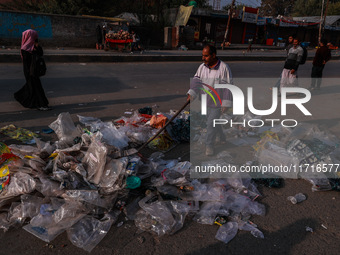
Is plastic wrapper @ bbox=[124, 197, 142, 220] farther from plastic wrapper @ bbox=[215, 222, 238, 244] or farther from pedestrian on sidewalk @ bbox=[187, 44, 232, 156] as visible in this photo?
pedestrian on sidewalk @ bbox=[187, 44, 232, 156]

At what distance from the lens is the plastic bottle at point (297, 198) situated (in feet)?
9.19

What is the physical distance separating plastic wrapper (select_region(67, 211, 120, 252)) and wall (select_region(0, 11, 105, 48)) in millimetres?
15526

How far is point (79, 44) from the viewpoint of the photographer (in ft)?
52.6

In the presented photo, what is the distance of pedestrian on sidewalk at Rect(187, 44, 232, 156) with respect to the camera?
11.1 ft

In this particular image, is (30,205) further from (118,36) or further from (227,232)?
(118,36)

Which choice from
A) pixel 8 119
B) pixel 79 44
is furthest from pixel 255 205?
pixel 79 44

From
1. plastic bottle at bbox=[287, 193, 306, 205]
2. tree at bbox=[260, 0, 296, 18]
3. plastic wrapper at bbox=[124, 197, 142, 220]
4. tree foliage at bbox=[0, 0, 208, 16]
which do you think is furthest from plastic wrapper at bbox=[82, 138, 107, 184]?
tree at bbox=[260, 0, 296, 18]

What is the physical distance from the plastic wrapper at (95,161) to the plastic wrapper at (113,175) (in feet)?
0.17

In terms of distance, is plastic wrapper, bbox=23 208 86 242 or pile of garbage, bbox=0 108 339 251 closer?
plastic wrapper, bbox=23 208 86 242

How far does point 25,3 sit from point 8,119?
69.4ft

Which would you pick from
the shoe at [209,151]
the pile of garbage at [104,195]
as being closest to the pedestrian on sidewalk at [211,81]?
the shoe at [209,151]

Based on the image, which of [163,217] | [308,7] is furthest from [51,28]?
[308,7]

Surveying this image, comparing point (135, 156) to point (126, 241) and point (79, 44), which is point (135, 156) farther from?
point (79, 44)

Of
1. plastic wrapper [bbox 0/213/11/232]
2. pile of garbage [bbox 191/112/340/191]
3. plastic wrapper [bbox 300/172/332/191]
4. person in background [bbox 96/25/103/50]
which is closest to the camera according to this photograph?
plastic wrapper [bbox 0/213/11/232]
